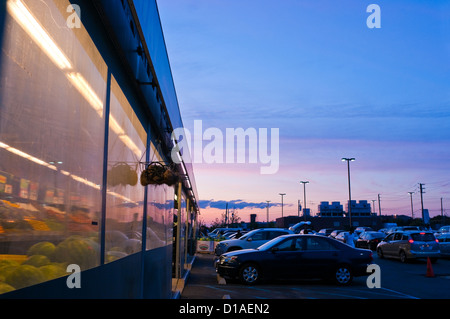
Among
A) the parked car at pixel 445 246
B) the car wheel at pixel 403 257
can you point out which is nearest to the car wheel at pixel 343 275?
the car wheel at pixel 403 257

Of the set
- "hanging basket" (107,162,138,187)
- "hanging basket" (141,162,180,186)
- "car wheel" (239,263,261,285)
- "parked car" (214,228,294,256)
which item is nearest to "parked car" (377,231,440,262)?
"parked car" (214,228,294,256)

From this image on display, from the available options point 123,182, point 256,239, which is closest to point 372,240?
point 256,239

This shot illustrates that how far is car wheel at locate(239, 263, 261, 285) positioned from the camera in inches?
544

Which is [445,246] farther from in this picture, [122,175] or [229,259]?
[122,175]

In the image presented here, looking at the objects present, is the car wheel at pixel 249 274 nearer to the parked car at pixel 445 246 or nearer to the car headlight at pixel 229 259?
the car headlight at pixel 229 259

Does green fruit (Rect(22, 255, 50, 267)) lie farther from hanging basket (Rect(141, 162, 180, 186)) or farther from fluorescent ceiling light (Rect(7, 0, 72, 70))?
hanging basket (Rect(141, 162, 180, 186))

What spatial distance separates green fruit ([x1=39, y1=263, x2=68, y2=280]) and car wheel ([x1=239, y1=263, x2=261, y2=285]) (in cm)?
1136

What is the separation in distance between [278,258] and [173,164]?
5732 mm

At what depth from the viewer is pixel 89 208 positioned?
354 cm

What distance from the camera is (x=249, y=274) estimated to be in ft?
45.5

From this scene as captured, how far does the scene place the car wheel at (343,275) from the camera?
13.9 m

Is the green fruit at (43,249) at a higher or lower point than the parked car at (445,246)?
higher
